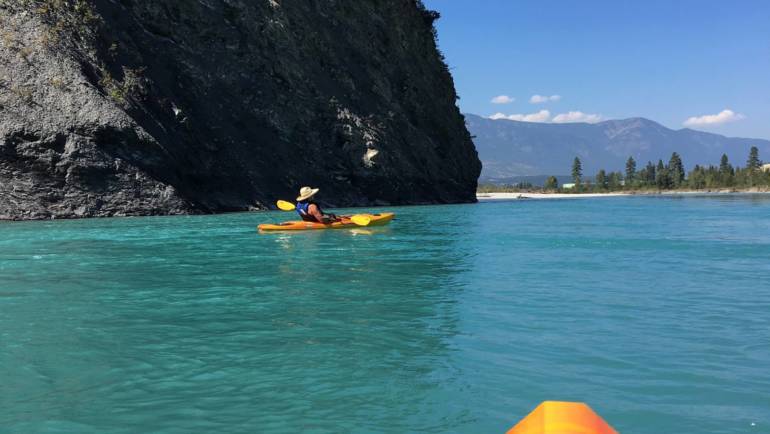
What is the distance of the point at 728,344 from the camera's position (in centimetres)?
737

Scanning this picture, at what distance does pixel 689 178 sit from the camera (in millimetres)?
139000

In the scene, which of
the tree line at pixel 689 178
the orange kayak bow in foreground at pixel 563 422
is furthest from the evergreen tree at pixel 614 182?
the orange kayak bow in foreground at pixel 563 422

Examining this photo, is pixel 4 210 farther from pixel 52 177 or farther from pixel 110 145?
pixel 110 145

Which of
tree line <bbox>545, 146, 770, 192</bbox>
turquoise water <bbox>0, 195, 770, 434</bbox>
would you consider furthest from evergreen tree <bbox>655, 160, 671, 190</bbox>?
turquoise water <bbox>0, 195, 770, 434</bbox>

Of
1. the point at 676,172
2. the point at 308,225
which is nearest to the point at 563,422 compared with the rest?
the point at 308,225

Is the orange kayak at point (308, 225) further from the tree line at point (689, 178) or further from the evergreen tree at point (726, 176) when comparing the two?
the evergreen tree at point (726, 176)

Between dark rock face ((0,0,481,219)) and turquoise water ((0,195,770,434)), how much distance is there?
663 inches

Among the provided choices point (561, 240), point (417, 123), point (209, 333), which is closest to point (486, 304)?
point (209, 333)

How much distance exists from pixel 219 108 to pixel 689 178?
410 ft

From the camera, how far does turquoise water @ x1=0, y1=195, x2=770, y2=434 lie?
17.5ft

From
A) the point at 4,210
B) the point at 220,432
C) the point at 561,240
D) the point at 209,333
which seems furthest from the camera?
the point at 4,210

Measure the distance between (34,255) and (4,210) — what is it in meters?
16.2

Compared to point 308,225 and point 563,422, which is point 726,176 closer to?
point 308,225

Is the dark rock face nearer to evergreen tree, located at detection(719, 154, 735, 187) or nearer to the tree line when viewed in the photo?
the tree line
